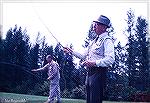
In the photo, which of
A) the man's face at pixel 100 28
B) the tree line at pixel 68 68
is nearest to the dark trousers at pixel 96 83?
the man's face at pixel 100 28

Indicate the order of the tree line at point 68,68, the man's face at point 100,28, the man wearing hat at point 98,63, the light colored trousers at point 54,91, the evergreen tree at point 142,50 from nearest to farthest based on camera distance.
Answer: the man wearing hat at point 98,63, the man's face at point 100,28, the light colored trousers at point 54,91, the tree line at point 68,68, the evergreen tree at point 142,50

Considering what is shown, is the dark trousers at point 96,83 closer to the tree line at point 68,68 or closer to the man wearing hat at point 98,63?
the man wearing hat at point 98,63

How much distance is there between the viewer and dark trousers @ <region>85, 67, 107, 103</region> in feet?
10.2

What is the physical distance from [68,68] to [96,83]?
55.5ft

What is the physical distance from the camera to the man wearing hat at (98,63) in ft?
9.99

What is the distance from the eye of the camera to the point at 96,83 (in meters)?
3.10

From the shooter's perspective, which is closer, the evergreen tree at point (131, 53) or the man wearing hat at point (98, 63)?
the man wearing hat at point (98, 63)

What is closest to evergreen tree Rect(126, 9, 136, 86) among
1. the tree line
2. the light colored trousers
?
the tree line

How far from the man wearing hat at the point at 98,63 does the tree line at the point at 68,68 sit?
8.93 meters

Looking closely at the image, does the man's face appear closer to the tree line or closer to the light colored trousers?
the light colored trousers

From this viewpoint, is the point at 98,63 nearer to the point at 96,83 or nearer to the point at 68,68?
the point at 96,83

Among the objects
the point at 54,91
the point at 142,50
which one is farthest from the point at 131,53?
the point at 54,91

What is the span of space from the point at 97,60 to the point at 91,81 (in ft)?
0.77

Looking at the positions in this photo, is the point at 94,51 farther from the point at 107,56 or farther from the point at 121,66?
the point at 121,66
